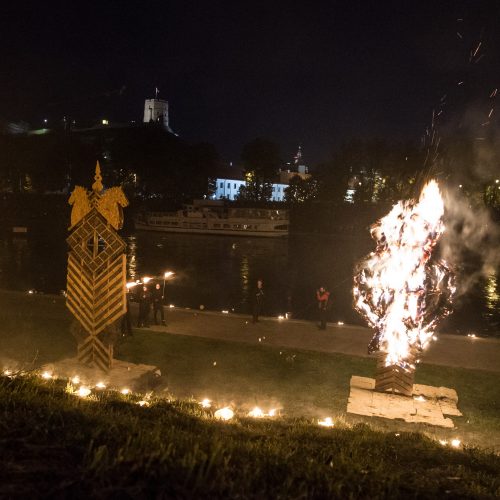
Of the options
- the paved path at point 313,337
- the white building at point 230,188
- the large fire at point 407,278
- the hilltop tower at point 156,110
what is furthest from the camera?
the hilltop tower at point 156,110

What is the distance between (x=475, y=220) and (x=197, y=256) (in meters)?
36.9

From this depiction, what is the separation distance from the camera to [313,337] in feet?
52.7

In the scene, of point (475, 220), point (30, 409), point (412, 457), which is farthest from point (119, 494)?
point (475, 220)

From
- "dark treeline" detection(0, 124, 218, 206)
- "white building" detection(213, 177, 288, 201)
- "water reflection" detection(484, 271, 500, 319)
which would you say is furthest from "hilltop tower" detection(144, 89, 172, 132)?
"water reflection" detection(484, 271, 500, 319)

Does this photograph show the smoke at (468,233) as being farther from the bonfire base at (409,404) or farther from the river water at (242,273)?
the bonfire base at (409,404)

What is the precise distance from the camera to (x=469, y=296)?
32.2 metres

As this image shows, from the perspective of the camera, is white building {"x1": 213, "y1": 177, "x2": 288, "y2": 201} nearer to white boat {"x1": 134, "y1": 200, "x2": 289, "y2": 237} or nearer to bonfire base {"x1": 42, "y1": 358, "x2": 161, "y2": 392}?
white boat {"x1": 134, "y1": 200, "x2": 289, "y2": 237}

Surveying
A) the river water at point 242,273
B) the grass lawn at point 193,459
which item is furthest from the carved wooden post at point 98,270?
the river water at point 242,273

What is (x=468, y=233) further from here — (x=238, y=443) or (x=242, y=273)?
(x=238, y=443)

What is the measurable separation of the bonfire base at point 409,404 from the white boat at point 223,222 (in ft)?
202

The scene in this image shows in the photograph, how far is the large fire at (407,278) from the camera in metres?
10.2

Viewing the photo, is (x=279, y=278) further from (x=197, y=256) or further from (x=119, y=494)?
(x=119, y=494)

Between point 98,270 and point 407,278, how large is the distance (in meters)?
6.87

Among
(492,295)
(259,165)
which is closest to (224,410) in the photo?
(492,295)
